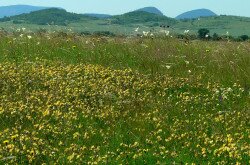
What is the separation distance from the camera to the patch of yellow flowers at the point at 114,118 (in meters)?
6.74

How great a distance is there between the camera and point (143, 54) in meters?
14.9

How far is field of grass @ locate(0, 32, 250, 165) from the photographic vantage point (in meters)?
6.82

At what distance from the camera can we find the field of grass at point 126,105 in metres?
6.82

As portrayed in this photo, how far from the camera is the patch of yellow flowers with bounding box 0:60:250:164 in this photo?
22.1ft

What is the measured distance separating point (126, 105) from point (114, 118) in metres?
0.91

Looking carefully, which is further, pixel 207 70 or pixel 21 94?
pixel 207 70

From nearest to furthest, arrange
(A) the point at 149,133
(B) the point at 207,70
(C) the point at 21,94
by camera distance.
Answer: (A) the point at 149,133
(C) the point at 21,94
(B) the point at 207,70

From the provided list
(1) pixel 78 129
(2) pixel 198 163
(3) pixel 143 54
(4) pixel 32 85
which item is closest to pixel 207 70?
(3) pixel 143 54

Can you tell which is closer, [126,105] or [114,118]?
[114,118]

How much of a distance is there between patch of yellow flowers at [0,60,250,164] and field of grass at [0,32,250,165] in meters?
0.02

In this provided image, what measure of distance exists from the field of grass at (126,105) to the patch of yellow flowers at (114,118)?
0.07 ft

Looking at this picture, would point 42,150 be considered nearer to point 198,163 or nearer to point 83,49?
point 198,163

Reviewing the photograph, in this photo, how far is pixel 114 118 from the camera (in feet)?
28.6

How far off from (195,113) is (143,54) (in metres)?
6.03
